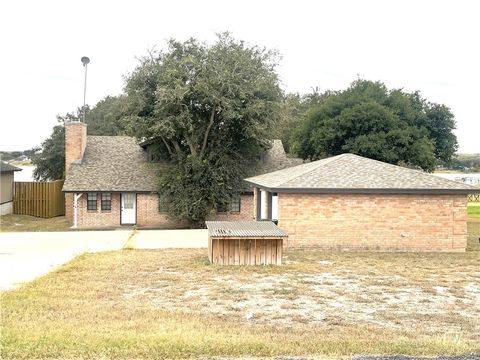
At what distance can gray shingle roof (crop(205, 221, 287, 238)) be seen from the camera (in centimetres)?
1534

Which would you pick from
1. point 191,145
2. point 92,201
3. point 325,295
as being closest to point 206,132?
point 191,145

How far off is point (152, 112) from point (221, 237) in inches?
601

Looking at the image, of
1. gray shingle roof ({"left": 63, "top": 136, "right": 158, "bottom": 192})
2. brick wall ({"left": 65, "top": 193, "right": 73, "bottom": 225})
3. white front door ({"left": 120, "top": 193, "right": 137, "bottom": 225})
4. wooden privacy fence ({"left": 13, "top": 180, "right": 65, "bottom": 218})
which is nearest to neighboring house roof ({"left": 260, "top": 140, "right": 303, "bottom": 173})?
gray shingle roof ({"left": 63, "top": 136, "right": 158, "bottom": 192})

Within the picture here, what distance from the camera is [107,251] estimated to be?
18.4m

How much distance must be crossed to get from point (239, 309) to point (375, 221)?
11.2 m

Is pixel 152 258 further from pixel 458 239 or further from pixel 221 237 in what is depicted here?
pixel 458 239

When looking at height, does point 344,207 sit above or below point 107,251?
above

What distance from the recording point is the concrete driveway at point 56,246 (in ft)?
45.9

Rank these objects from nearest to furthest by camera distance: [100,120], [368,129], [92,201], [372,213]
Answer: [372,213], [92,201], [368,129], [100,120]

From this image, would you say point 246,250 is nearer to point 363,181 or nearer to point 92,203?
point 363,181

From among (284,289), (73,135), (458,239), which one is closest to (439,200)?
(458,239)

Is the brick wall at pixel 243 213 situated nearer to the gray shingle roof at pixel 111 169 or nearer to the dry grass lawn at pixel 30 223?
the gray shingle roof at pixel 111 169

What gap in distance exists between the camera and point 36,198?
113 ft

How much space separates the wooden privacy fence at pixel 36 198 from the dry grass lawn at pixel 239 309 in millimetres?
19329
